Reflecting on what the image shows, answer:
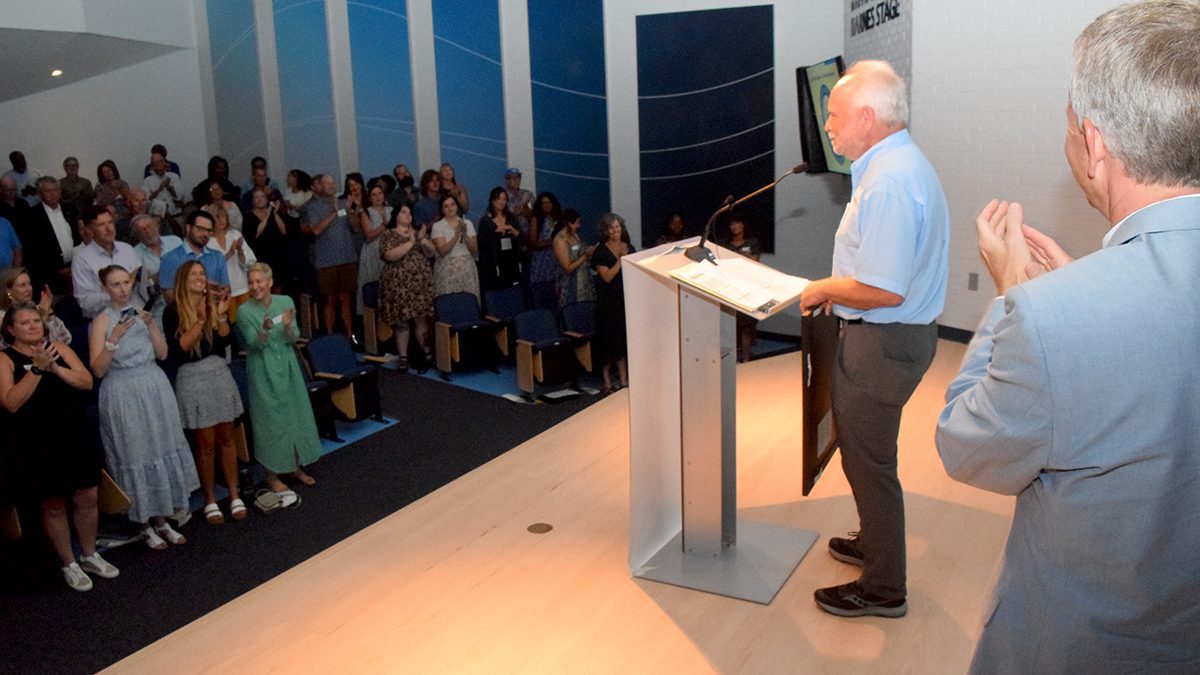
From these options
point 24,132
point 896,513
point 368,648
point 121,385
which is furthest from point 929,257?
point 24,132

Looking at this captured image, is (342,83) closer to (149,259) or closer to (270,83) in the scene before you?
(270,83)

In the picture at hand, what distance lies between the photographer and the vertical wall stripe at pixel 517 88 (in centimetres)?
975

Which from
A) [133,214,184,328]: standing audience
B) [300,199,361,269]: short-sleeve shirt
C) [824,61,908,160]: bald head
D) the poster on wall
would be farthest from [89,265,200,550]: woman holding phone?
the poster on wall

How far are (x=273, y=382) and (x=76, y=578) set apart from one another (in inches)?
51.4

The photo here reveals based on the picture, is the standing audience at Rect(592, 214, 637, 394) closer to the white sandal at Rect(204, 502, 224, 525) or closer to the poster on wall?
the poster on wall

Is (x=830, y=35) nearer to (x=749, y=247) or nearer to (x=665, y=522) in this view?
(x=749, y=247)

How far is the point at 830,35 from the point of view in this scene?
8.61 m

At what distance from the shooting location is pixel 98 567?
435 cm

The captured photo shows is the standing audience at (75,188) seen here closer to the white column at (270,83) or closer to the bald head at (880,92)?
the white column at (270,83)

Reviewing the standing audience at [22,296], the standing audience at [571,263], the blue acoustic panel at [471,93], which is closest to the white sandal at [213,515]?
the standing audience at [22,296]

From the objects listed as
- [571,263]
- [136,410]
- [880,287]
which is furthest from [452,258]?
[880,287]

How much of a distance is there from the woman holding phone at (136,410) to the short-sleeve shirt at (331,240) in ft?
12.0

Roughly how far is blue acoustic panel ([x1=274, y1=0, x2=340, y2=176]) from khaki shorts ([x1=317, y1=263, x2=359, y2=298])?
2.36 meters

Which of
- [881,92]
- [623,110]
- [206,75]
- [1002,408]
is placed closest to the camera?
[1002,408]
